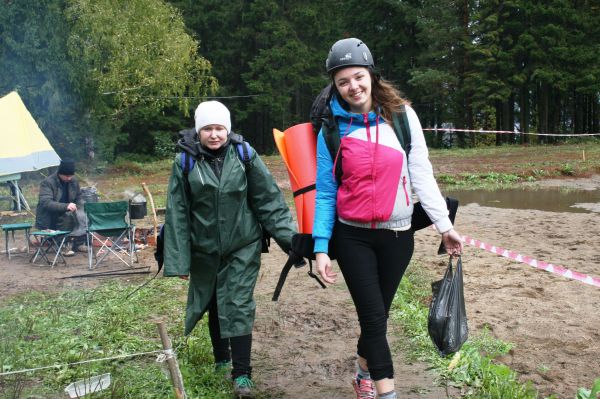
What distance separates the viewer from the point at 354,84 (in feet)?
9.57

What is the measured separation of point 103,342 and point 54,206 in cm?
427

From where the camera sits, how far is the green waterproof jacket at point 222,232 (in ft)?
11.8

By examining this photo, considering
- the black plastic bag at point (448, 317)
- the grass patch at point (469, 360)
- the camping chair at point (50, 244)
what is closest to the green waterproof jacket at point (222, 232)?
the black plastic bag at point (448, 317)

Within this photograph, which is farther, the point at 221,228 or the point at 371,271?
the point at 221,228

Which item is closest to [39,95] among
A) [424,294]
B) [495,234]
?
[495,234]

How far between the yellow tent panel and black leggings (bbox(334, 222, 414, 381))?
11.5 m

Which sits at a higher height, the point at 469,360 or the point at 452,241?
the point at 452,241

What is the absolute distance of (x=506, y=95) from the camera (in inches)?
1261

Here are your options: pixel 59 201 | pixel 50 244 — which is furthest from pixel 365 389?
pixel 59 201

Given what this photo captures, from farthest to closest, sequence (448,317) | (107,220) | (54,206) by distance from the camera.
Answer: (54,206) < (107,220) < (448,317)

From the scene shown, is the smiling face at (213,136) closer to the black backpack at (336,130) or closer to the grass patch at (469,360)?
the black backpack at (336,130)

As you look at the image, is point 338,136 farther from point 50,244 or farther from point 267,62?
point 267,62

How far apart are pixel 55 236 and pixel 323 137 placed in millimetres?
6288

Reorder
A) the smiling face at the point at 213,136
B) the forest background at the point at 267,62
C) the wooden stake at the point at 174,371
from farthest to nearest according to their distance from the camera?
1. the forest background at the point at 267,62
2. the smiling face at the point at 213,136
3. the wooden stake at the point at 174,371
